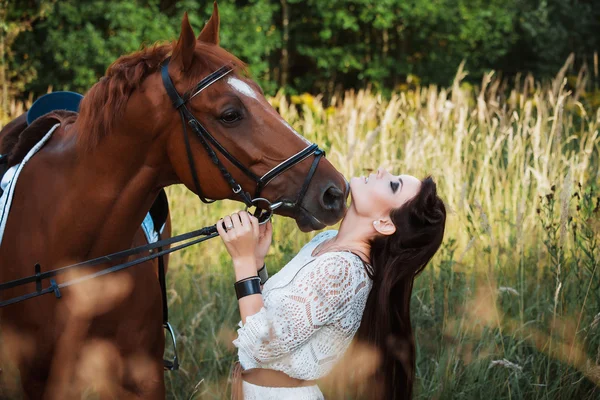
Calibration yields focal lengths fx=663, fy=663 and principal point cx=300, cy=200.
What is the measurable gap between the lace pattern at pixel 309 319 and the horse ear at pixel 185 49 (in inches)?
32.7

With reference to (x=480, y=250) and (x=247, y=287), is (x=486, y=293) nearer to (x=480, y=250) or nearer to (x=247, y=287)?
(x=480, y=250)

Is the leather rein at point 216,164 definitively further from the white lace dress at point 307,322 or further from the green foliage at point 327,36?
the green foliage at point 327,36

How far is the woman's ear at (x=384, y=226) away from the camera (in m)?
2.31

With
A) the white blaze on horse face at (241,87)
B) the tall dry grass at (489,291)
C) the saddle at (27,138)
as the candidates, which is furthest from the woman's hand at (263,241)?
the tall dry grass at (489,291)

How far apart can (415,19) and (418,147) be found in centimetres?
1438

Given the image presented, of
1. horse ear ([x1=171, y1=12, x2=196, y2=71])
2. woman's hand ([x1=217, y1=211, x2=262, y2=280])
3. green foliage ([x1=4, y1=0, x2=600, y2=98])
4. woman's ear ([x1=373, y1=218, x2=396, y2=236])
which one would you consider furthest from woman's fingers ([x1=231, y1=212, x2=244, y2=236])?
green foliage ([x1=4, y1=0, x2=600, y2=98])

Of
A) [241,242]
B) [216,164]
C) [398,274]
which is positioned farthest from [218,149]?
[398,274]

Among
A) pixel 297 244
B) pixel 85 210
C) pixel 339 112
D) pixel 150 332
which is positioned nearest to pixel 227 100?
pixel 85 210

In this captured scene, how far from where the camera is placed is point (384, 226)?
2.33 m

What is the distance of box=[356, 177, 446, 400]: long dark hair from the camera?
233 cm

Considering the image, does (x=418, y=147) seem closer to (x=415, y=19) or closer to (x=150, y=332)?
(x=150, y=332)

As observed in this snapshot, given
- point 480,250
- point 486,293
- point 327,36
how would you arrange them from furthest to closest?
point 327,36, point 480,250, point 486,293

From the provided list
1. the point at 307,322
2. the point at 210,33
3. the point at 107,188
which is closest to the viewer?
the point at 307,322

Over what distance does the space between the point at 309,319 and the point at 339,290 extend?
13 cm
